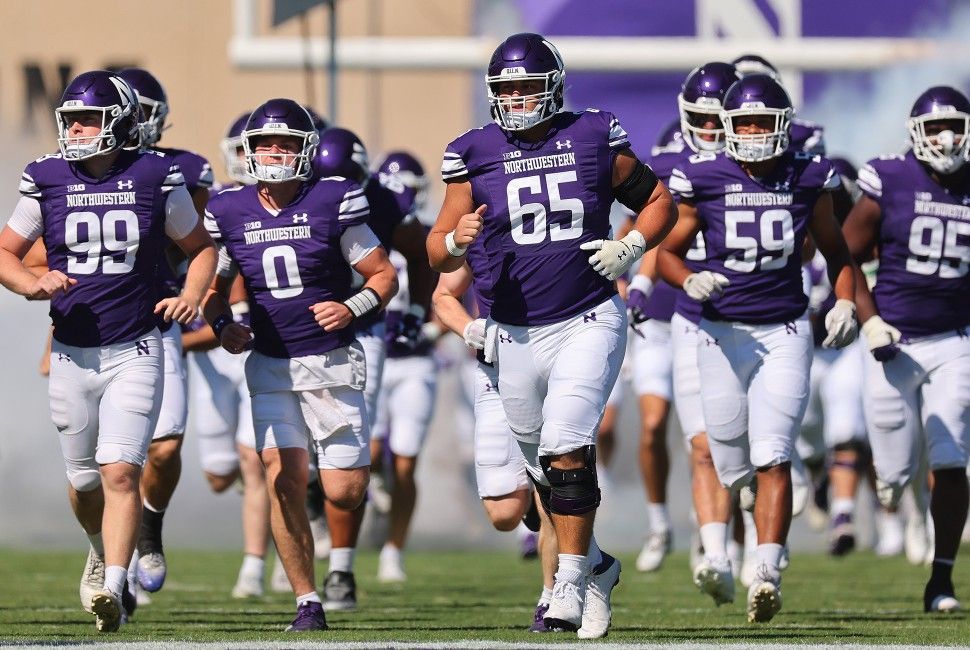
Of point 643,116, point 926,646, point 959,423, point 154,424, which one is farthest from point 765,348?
point 643,116

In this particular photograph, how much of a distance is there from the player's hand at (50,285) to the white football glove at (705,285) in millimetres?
2146

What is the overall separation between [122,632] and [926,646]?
2.59 meters

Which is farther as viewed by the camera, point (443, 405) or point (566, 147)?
point (443, 405)

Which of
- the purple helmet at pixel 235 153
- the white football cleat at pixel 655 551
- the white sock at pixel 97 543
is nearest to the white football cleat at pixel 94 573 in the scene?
the white sock at pixel 97 543

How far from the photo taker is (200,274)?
6918 mm

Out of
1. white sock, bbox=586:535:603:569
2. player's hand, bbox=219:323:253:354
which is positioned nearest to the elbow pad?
white sock, bbox=586:535:603:569

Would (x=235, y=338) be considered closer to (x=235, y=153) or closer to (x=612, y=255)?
(x=612, y=255)

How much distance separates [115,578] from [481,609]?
78.3 inches

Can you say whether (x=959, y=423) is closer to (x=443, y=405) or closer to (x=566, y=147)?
(x=566, y=147)

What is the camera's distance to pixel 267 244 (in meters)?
6.99

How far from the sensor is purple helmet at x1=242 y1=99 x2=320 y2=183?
273 inches

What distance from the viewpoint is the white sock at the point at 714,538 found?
7863 millimetres

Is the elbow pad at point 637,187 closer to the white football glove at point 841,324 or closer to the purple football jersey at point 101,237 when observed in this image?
the white football glove at point 841,324

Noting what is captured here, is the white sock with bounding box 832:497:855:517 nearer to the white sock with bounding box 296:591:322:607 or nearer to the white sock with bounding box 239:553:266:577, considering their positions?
the white sock with bounding box 239:553:266:577
